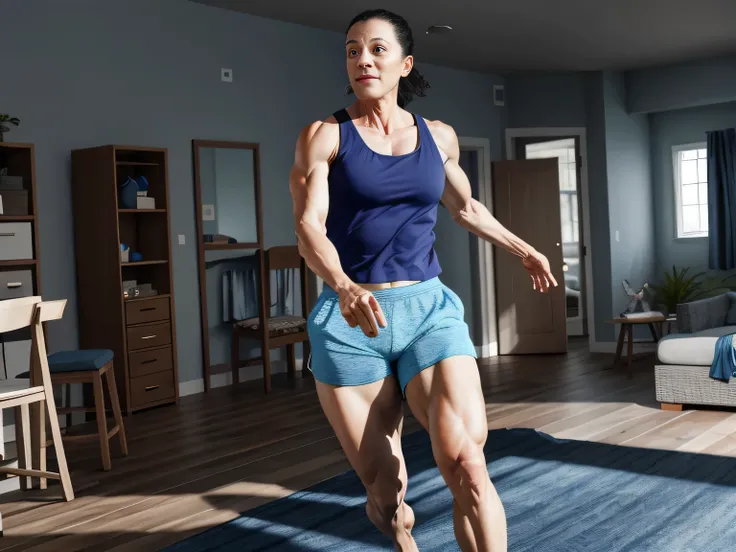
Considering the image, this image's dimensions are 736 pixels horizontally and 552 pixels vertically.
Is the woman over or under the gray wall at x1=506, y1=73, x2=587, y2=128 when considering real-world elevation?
under

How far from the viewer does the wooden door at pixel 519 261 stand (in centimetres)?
823

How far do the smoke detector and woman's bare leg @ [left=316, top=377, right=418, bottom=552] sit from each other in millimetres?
5391

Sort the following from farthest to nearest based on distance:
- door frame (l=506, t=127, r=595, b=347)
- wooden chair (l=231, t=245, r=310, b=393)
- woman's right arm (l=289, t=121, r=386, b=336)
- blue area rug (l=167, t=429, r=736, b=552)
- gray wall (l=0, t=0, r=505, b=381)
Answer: door frame (l=506, t=127, r=595, b=347)
wooden chair (l=231, t=245, r=310, b=393)
gray wall (l=0, t=0, r=505, b=381)
blue area rug (l=167, t=429, r=736, b=552)
woman's right arm (l=289, t=121, r=386, b=336)

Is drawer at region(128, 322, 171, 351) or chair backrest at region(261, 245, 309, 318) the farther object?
chair backrest at region(261, 245, 309, 318)

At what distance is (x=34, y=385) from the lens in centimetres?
369

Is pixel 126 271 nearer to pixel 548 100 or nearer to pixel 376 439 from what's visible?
pixel 376 439

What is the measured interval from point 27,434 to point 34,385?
0.80ft

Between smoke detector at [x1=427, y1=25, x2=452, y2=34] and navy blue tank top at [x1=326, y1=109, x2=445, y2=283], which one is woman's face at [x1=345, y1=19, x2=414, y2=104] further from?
smoke detector at [x1=427, y1=25, x2=452, y2=34]

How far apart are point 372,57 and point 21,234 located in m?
3.75

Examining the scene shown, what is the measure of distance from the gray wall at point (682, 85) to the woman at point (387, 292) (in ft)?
24.6

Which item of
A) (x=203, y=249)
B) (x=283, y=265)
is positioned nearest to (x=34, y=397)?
(x=203, y=249)

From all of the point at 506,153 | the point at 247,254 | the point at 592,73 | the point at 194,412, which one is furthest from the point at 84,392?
the point at 592,73

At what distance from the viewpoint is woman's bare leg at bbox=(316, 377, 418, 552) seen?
1.78 meters

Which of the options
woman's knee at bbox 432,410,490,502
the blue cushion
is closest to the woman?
woman's knee at bbox 432,410,490,502
